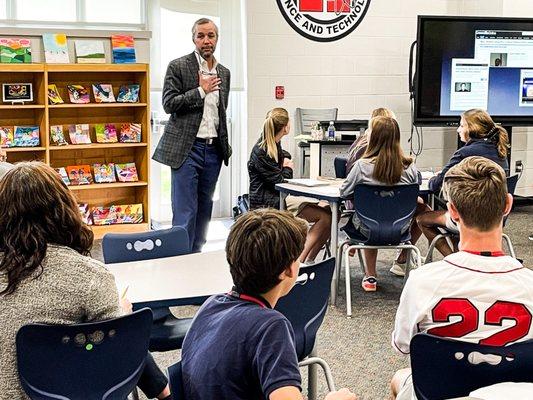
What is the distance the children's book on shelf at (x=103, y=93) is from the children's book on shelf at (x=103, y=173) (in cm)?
56

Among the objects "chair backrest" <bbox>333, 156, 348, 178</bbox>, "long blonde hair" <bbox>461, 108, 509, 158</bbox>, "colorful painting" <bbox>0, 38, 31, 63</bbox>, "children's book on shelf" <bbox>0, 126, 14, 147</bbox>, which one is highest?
"colorful painting" <bbox>0, 38, 31, 63</bbox>

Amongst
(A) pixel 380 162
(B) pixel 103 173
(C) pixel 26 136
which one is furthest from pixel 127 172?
(A) pixel 380 162

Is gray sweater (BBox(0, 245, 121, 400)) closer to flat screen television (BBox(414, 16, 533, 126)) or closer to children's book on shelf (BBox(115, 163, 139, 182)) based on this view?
children's book on shelf (BBox(115, 163, 139, 182))

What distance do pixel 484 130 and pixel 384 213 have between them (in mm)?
950

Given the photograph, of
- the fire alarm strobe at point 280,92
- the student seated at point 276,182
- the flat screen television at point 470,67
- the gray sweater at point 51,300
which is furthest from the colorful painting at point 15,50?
the gray sweater at point 51,300

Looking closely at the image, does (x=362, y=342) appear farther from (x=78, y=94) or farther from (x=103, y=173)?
(x=78, y=94)

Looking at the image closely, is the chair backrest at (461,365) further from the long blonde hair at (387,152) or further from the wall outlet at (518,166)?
the wall outlet at (518,166)

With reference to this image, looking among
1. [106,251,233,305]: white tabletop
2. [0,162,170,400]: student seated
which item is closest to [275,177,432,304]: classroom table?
[106,251,233,305]: white tabletop

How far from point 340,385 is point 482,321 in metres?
1.50

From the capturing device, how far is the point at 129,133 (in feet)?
21.7

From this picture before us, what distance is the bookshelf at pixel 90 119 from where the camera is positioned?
623 centimetres

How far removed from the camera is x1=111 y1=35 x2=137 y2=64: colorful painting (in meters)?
6.41

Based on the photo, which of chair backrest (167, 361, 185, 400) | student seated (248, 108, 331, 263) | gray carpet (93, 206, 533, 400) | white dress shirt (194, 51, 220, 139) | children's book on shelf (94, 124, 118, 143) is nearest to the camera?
chair backrest (167, 361, 185, 400)

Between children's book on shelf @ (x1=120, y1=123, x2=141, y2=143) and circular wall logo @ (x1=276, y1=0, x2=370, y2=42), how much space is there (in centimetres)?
189
